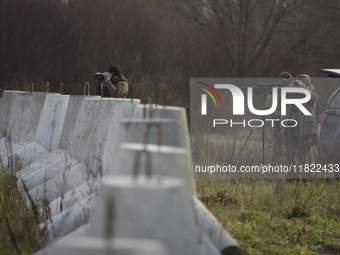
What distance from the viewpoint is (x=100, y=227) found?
2504 mm

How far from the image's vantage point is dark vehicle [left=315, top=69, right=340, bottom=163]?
7.57m

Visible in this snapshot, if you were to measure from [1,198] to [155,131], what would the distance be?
2481 mm

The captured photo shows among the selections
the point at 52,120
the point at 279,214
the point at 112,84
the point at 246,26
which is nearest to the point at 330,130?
the point at 279,214

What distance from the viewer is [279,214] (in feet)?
17.5

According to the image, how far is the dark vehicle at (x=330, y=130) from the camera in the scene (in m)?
7.57

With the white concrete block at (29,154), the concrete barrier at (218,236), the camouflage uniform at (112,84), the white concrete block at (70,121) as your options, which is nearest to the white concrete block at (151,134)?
the concrete barrier at (218,236)

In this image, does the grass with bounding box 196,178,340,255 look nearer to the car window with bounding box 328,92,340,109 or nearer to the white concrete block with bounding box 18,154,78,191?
the car window with bounding box 328,92,340,109

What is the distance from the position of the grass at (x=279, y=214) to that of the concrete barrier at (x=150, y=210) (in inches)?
65.4

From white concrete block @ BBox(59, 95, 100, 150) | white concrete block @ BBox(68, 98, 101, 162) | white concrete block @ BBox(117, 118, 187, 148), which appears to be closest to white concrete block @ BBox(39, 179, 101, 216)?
white concrete block @ BBox(68, 98, 101, 162)

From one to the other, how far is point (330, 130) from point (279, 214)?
9.24 ft

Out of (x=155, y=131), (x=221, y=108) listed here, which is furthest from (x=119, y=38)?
(x=155, y=131)

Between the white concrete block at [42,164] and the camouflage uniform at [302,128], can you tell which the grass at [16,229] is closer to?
the white concrete block at [42,164]

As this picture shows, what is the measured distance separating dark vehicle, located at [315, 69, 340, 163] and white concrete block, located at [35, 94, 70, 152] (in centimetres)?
384

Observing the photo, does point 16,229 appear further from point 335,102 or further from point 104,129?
point 335,102
